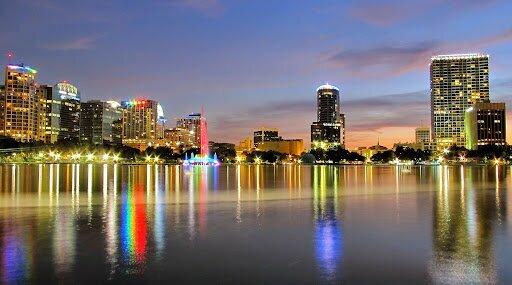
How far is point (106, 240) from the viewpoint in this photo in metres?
18.0

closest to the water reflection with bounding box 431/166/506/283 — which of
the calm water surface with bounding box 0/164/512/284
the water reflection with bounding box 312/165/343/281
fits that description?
the calm water surface with bounding box 0/164/512/284

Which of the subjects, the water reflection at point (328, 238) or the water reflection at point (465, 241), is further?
the water reflection at point (328, 238)

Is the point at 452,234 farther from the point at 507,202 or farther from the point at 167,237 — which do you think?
the point at 507,202

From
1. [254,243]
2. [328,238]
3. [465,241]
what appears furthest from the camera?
[328,238]

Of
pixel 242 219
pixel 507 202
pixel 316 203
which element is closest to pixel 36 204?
pixel 242 219

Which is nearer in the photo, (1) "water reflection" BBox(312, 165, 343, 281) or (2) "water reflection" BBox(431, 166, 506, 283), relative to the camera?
(2) "water reflection" BBox(431, 166, 506, 283)

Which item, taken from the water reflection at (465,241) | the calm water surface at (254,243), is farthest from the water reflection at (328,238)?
the water reflection at (465,241)

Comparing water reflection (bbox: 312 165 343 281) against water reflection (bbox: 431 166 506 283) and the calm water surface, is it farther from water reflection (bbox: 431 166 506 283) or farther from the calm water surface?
water reflection (bbox: 431 166 506 283)

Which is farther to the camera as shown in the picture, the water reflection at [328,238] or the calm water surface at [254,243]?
the water reflection at [328,238]

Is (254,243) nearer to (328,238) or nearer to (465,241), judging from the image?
(328,238)

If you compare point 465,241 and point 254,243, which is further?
point 465,241

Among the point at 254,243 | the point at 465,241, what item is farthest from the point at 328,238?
the point at 465,241

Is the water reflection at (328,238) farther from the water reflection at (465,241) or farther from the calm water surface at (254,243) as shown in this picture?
the water reflection at (465,241)

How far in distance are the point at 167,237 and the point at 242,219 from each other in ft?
19.2
